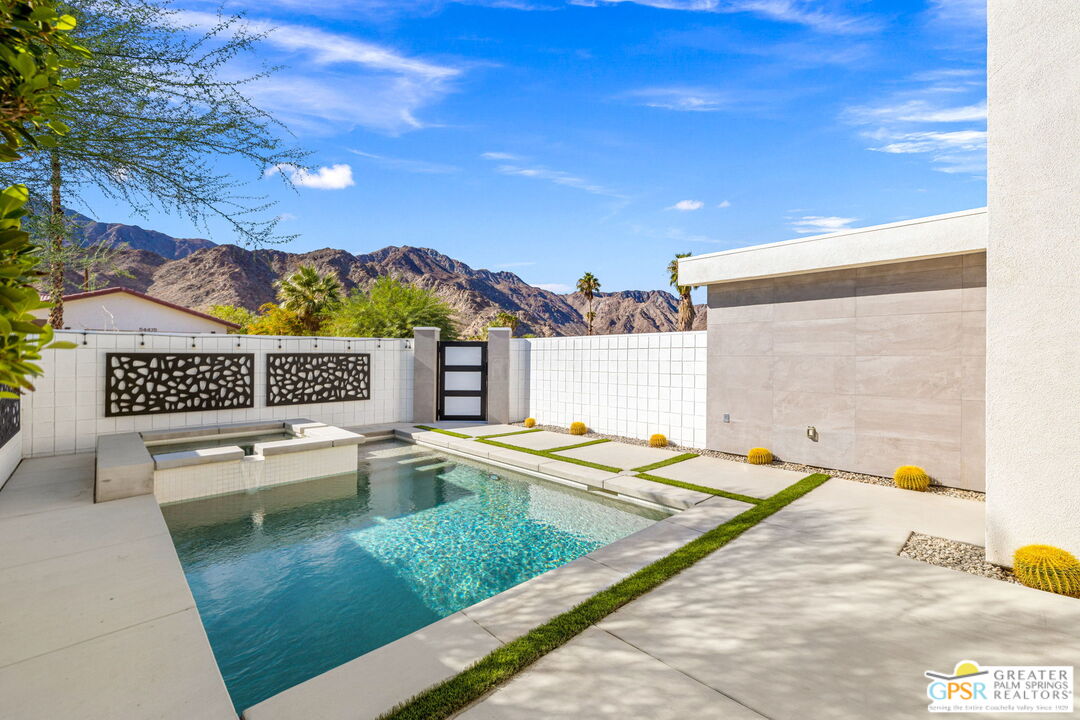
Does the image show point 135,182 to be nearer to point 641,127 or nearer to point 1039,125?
point 1039,125

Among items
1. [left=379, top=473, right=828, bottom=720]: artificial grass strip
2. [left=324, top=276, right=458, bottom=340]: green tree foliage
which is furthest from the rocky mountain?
[left=379, top=473, right=828, bottom=720]: artificial grass strip

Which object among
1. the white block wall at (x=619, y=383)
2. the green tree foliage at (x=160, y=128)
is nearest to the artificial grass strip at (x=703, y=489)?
the white block wall at (x=619, y=383)

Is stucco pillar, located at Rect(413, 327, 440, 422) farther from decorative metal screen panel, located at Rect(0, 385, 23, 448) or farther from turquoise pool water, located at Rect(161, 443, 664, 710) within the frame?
decorative metal screen panel, located at Rect(0, 385, 23, 448)

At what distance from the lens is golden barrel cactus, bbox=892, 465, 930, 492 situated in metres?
6.06

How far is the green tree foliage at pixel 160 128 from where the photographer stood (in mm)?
3080

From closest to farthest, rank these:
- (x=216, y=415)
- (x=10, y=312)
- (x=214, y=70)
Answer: (x=10, y=312)
(x=214, y=70)
(x=216, y=415)

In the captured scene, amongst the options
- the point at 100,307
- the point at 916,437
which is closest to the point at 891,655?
the point at 916,437

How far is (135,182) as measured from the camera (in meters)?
3.45

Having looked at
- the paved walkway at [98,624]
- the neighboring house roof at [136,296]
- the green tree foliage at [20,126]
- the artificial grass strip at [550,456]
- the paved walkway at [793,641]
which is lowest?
the paved walkway at [793,641]

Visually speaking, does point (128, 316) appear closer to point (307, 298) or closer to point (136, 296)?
point (136, 296)

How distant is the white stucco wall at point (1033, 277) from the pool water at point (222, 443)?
9.53 metres

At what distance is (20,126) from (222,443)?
346 inches

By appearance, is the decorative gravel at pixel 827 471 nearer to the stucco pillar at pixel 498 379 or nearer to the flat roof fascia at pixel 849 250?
the stucco pillar at pixel 498 379

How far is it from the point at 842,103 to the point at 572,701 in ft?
41.2
